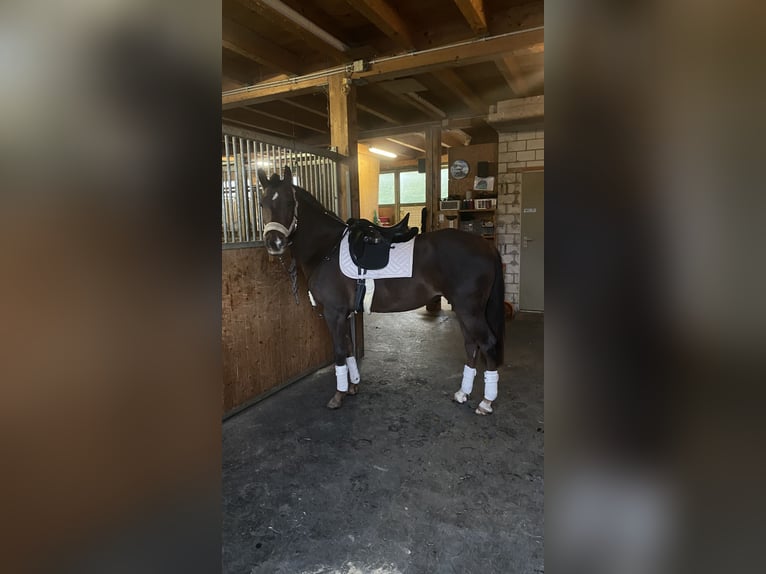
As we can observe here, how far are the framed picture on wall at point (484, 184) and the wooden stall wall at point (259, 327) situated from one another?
11.4 ft

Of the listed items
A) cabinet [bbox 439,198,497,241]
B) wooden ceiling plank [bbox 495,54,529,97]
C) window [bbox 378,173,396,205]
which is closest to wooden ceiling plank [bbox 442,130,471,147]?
cabinet [bbox 439,198,497,241]

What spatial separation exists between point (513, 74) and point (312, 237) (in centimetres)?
289

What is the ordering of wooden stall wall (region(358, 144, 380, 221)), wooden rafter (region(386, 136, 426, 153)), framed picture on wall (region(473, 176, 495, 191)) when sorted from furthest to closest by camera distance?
wooden stall wall (region(358, 144, 380, 221)) < wooden rafter (region(386, 136, 426, 153)) < framed picture on wall (region(473, 176, 495, 191))

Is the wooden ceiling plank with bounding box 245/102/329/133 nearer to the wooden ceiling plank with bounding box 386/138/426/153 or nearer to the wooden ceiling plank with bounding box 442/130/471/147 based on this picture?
the wooden ceiling plank with bounding box 386/138/426/153

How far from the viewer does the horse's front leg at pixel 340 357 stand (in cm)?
283

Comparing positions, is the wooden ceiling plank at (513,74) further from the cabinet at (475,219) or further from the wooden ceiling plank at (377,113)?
the wooden ceiling plank at (377,113)

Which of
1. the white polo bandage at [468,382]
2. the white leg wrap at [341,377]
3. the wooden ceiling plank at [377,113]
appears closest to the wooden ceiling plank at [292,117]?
the wooden ceiling plank at [377,113]

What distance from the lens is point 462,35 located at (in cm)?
326

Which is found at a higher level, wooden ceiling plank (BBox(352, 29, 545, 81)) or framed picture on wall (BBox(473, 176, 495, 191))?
wooden ceiling plank (BBox(352, 29, 545, 81))

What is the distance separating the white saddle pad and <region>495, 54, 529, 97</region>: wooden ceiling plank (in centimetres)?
197

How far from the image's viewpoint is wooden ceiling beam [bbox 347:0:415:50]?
2.78 metres
